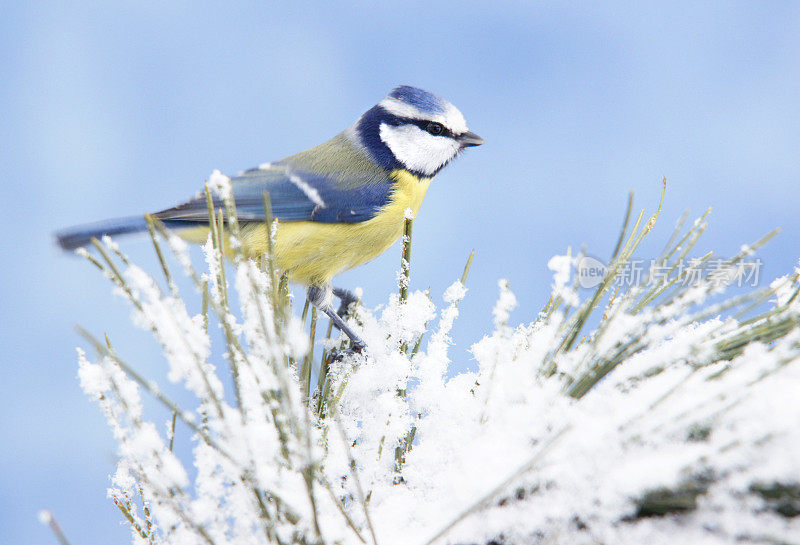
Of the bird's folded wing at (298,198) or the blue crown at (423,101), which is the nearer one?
the bird's folded wing at (298,198)

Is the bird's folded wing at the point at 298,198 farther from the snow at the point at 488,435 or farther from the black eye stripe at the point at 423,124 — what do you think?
the snow at the point at 488,435

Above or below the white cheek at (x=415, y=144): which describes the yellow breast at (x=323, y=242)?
below

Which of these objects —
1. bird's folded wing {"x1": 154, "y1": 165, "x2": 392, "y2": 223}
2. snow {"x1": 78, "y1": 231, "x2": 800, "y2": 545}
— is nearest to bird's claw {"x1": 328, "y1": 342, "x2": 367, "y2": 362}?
snow {"x1": 78, "y1": 231, "x2": 800, "y2": 545}

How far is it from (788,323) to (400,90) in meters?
0.99

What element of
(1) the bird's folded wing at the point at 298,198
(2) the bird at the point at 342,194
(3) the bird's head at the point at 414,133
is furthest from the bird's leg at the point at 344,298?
(3) the bird's head at the point at 414,133

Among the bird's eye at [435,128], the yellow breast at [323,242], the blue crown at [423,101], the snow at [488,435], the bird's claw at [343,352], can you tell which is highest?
the blue crown at [423,101]

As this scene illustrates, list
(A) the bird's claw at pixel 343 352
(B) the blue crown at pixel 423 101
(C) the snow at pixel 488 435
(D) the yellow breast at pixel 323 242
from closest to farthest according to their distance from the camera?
(C) the snow at pixel 488 435, (A) the bird's claw at pixel 343 352, (D) the yellow breast at pixel 323 242, (B) the blue crown at pixel 423 101

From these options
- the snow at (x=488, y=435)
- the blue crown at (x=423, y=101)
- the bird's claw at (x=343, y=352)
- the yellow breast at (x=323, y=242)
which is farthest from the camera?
the blue crown at (x=423, y=101)

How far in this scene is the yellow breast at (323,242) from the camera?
44.0 inches

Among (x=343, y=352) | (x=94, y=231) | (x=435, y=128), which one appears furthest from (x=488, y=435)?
(x=435, y=128)

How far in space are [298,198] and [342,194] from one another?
0.08 metres

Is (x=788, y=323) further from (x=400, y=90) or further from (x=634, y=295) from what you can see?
(x=400, y=90)

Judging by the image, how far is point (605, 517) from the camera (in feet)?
1.28

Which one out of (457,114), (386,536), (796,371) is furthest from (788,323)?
(457,114)
